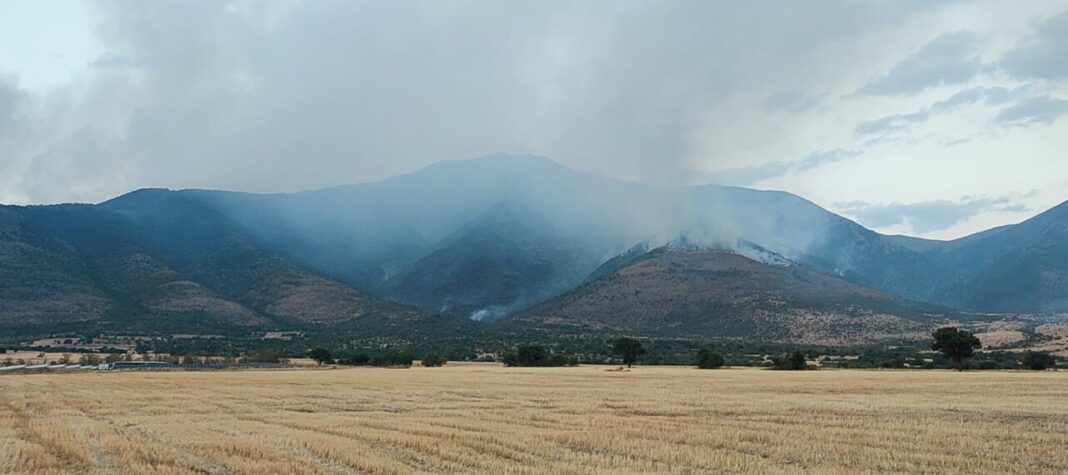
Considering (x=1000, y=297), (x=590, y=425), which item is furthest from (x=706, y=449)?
(x=1000, y=297)

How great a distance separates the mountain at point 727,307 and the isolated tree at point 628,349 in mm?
29666

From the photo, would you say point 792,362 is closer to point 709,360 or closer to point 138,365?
point 709,360

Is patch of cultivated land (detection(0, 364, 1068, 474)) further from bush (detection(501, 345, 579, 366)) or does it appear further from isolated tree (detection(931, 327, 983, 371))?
bush (detection(501, 345, 579, 366))

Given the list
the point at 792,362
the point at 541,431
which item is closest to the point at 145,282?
the point at 792,362

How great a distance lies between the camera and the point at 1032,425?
2230 cm

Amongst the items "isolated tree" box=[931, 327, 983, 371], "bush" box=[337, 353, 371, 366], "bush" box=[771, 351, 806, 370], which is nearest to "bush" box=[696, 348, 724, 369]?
"bush" box=[771, 351, 806, 370]

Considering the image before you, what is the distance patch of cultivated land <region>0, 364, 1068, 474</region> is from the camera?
15812 mm

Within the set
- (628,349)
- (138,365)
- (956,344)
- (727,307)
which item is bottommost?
(138,365)

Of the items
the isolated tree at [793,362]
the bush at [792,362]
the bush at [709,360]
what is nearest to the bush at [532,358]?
the bush at [709,360]

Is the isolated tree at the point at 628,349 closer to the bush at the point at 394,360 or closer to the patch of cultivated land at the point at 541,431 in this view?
the bush at the point at 394,360

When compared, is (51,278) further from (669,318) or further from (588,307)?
(669,318)

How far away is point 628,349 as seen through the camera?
297 feet

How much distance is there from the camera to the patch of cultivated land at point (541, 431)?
1581cm

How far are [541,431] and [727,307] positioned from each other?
114 meters
